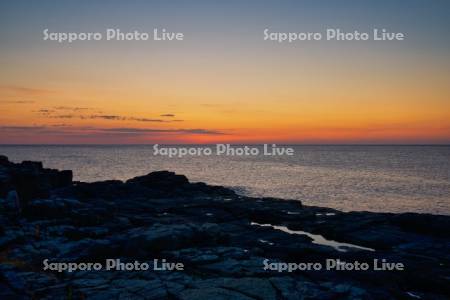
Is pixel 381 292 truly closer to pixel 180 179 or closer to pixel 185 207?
pixel 185 207

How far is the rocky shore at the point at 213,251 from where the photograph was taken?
18016mm

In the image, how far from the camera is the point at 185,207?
133 feet

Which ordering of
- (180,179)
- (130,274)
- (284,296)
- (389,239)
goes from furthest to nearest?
(180,179)
(389,239)
(130,274)
(284,296)

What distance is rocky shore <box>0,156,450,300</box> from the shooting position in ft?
59.1

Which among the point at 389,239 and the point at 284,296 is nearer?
the point at 284,296

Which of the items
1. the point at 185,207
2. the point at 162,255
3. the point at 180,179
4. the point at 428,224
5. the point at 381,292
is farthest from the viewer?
the point at 180,179

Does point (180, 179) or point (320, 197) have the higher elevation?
point (180, 179)

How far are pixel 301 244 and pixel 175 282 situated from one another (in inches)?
404

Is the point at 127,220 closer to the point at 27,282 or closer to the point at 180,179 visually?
the point at 27,282

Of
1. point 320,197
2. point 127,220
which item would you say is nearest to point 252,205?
point 127,220

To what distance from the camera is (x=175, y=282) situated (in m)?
18.7

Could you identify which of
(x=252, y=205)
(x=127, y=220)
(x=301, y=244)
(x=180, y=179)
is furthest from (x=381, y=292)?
(x=180, y=179)

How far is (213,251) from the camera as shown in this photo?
2336 centimetres

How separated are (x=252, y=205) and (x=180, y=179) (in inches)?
664
